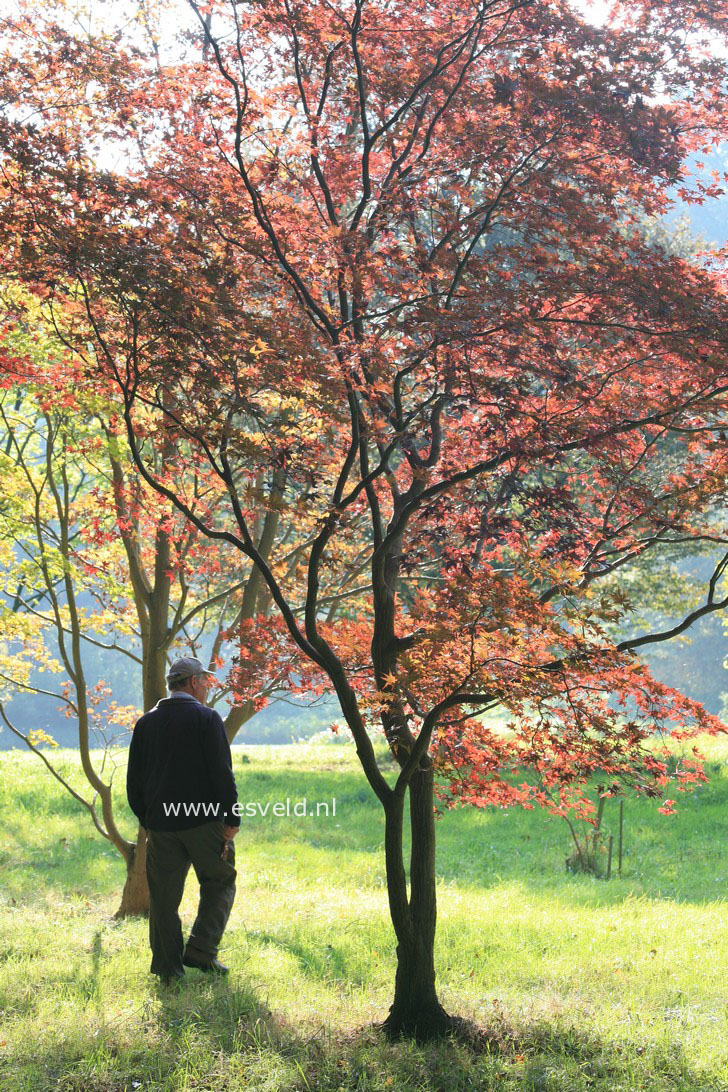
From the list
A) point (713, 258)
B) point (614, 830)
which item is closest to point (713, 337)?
point (713, 258)

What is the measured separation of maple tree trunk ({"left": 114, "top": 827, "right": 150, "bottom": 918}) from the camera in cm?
691

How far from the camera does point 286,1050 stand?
13.0 feet

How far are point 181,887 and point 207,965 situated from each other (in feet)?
1.45

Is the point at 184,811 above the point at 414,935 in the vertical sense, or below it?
above

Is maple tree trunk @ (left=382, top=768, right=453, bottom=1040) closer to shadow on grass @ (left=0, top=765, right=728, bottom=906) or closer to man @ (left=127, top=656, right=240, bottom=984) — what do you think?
man @ (left=127, top=656, right=240, bottom=984)

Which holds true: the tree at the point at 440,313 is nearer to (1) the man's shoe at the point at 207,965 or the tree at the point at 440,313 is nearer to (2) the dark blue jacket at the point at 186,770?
(2) the dark blue jacket at the point at 186,770

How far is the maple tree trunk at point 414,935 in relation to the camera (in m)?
4.33

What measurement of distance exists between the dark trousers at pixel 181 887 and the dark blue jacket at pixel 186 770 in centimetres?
8

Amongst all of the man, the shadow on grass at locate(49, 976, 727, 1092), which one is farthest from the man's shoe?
the shadow on grass at locate(49, 976, 727, 1092)

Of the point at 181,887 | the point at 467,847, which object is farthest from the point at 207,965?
the point at 467,847

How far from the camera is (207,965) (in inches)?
189

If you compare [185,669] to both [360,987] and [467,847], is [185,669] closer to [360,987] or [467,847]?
[360,987]

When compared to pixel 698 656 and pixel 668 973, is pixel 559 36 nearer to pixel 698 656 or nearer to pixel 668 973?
pixel 668 973

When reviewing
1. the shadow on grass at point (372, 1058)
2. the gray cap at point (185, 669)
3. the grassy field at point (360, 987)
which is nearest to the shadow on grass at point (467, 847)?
the grassy field at point (360, 987)
